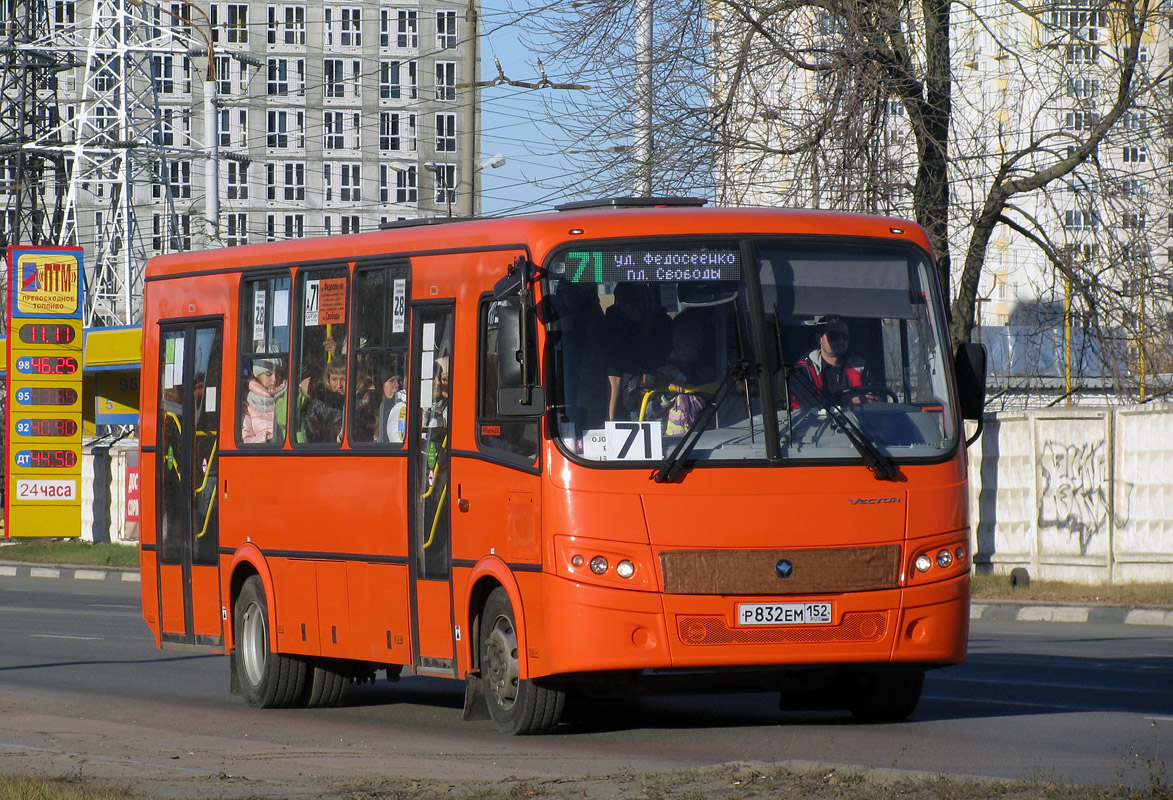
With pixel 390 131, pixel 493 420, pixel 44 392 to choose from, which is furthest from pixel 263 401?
pixel 390 131

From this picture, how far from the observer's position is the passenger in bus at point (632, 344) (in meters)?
9.66

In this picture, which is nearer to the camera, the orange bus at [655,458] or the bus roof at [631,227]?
the orange bus at [655,458]

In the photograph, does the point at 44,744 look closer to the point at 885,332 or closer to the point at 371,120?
the point at 885,332

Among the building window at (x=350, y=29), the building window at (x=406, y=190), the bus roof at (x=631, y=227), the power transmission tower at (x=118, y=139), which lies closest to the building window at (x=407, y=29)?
the building window at (x=350, y=29)

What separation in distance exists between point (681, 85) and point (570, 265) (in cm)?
1251

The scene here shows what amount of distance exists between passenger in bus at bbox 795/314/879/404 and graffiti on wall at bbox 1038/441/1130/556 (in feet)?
39.4

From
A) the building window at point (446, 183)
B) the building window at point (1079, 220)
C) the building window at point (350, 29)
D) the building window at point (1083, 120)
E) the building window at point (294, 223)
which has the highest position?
the building window at point (350, 29)

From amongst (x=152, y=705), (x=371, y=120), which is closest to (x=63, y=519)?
(x=152, y=705)

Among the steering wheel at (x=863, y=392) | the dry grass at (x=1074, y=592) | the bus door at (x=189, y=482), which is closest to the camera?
the steering wheel at (x=863, y=392)

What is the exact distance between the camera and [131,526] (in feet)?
130

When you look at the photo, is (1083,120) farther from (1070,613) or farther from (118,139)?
(118,139)

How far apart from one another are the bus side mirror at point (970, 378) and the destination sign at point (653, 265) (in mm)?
1351

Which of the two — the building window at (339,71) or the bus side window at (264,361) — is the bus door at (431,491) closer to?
the bus side window at (264,361)

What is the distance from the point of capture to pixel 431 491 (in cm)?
1075
